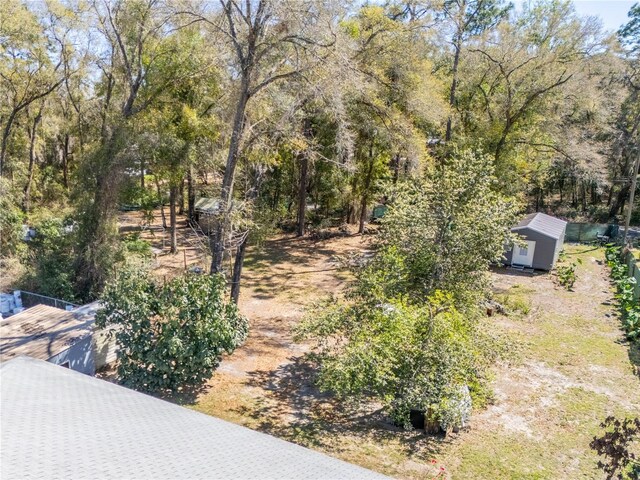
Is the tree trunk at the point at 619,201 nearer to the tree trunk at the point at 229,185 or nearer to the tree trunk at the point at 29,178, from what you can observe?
the tree trunk at the point at 229,185

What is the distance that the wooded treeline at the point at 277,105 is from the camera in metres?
11.5

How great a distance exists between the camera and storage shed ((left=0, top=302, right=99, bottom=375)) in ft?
29.5

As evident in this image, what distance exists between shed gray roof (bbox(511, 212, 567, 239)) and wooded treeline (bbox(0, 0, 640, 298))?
2038 mm

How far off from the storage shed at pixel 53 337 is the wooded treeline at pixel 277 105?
8.79ft

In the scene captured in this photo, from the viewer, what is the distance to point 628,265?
18891mm

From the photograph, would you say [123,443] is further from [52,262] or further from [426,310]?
[52,262]

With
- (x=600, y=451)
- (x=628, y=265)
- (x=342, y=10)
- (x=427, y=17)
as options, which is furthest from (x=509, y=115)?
(x=600, y=451)

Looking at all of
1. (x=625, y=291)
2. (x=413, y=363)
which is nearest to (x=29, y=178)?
(x=413, y=363)

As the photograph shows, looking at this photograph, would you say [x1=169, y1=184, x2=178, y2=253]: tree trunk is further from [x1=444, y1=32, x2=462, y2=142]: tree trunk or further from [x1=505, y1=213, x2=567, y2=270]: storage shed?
[x1=505, y1=213, x2=567, y2=270]: storage shed

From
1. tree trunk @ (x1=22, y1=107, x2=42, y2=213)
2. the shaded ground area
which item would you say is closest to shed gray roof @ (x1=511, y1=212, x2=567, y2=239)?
the shaded ground area

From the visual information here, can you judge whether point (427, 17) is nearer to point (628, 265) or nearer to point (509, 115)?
point (509, 115)

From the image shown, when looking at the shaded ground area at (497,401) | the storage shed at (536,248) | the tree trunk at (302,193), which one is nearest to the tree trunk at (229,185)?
the shaded ground area at (497,401)

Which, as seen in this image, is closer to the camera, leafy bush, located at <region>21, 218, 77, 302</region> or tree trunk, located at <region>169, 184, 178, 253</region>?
leafy bush, located at <region>21, 218, 77, 302</region>

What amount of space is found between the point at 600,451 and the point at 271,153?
1104 cm
